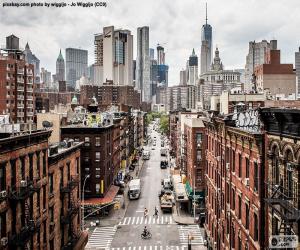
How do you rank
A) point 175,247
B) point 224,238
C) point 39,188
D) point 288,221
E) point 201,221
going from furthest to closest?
point 201,221, point 175,247, point 224,238, point 39,188, point 288,221

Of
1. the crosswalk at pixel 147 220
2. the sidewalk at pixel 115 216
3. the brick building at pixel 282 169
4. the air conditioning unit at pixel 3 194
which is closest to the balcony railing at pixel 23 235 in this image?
the air conditioning unit at pixel 3 194

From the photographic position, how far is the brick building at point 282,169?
69.9 ft

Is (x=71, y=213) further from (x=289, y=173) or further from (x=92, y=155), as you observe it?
(x=92, y=155)

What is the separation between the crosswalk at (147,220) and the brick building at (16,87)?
197 feet

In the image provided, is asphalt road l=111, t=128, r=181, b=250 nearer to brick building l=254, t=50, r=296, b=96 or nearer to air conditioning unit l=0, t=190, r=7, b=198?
air conditioning unit l=0, t=190, r=7, b=198

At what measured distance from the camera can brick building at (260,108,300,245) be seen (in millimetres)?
21297

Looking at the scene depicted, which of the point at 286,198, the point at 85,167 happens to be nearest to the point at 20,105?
the point at 85,167

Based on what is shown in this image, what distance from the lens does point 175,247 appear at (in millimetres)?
56906

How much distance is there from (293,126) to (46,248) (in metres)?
24.2

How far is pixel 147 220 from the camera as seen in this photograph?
70625 millimetres

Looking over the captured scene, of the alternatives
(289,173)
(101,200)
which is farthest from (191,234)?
(289,173)

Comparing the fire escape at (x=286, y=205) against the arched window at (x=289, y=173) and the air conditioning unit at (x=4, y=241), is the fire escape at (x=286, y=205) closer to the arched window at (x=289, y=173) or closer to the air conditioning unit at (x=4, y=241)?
the arched window at (x=289, y=173)

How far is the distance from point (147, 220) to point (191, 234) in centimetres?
1052

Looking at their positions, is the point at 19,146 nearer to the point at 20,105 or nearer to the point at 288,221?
the point at 288,221
